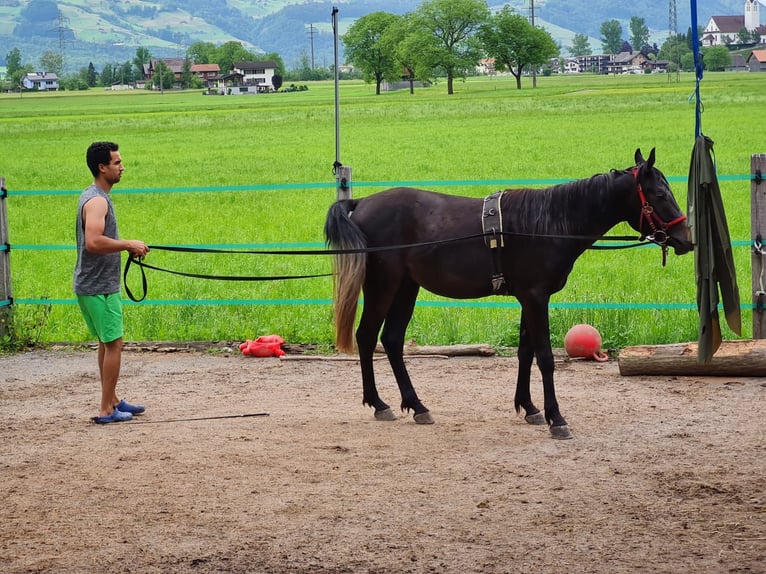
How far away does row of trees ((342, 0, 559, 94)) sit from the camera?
6781 centimetres

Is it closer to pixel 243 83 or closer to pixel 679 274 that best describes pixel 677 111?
pixel 679 274

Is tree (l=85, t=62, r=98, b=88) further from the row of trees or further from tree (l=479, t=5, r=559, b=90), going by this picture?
tree (l=479, t=5, r=559, b=90)

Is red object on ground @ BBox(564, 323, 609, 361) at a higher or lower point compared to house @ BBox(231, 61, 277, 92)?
lower

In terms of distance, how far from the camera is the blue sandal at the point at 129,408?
7418 mm

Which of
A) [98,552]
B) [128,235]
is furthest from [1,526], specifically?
[128,235]

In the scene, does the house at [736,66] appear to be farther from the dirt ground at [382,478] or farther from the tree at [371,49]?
the dirt ground at [382,478]

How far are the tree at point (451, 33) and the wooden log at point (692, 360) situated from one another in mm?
60789

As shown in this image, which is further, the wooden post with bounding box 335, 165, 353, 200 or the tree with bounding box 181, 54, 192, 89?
the tree with bounding box 181, 54, 192, 89

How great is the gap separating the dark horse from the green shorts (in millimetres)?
1500

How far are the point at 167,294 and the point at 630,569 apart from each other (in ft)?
30.8

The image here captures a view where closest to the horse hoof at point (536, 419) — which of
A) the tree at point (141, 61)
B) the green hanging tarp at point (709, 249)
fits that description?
the green hanging tarp at point (709, 249)

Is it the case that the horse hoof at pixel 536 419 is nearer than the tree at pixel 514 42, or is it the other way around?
the horse hoof at pixel 536 419

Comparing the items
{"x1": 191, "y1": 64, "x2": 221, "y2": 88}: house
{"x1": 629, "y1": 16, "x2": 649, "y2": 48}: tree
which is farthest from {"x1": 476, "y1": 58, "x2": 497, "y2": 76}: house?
{"x1": 629, "y1": 16, "x2": 649, "y2": 48}: tree

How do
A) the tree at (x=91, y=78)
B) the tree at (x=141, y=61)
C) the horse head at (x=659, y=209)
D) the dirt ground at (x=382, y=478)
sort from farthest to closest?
1. the tree at (x=141, y=61)
2. the tree at (x=91, y=78)
3. the horse head at (x=659, y=209)
4. the dirt ground at (x=382, y=478)
